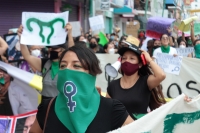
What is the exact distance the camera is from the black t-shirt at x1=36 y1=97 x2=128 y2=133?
2473 mm

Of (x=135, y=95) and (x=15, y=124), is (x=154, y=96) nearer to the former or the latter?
(x=135, y=95)

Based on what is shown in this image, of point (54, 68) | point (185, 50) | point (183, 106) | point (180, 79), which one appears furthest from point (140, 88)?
point (185, 50)

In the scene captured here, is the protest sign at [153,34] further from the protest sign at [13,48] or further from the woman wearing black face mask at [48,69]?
the woman wearing black face mask at [48,69]

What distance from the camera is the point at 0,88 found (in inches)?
175

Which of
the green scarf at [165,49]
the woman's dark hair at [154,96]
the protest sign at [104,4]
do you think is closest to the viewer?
the woman's dark hair at [154,96]

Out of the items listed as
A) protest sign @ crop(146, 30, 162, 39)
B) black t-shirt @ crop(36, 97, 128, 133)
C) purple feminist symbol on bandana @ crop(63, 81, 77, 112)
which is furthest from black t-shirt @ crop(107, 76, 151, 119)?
protest sign @ crop(146, 30, 162, 39)

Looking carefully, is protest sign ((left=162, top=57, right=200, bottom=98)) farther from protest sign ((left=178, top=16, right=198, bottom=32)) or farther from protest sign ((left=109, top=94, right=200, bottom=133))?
protest sign ((left=109, top=94, right=200, bottom=133))

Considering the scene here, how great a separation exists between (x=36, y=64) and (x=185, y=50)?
4430 mm

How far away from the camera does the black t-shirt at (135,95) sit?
12.9 feet

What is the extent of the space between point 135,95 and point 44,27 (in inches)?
70.8

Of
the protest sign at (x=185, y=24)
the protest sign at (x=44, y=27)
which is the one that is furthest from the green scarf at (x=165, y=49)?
the protest sign at (x=44, y=27)

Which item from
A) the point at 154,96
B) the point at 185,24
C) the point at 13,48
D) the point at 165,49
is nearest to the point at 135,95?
the point at 154,96

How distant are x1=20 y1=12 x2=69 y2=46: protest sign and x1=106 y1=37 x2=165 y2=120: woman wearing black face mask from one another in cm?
113

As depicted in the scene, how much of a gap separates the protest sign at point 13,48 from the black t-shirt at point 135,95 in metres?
2.40
